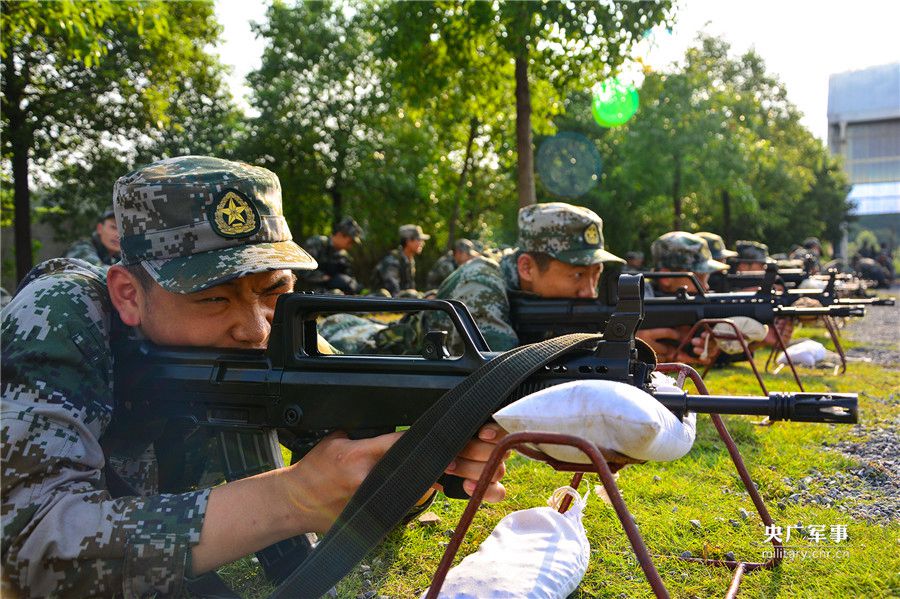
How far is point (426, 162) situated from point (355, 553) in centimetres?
2507

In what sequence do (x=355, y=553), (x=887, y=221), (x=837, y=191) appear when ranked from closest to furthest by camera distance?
(x=355, y=553) → (x=837, y=191) → (x=887, y=221)

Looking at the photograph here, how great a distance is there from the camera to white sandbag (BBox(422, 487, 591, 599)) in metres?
2.31

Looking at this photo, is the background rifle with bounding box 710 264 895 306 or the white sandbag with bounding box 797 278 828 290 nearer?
the background rifle with bounding box 710 264 895 306

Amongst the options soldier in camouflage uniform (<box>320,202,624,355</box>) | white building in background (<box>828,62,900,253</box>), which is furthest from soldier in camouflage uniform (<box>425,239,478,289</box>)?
white building in background (<box>828,62,900,253</box>)

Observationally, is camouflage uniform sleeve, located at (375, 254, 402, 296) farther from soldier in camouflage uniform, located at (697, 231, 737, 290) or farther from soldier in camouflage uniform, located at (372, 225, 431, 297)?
soldier in camouflage uniform, located at (697, 231, 737, 290)

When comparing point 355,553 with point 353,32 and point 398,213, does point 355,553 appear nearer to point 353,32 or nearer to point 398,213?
point 398,213

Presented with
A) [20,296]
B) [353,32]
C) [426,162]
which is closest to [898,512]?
[20,296]

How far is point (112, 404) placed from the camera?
2.01 m

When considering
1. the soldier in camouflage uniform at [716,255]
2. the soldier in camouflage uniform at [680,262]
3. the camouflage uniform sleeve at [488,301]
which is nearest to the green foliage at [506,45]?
the soldier in camouflage uniform at [680,262]

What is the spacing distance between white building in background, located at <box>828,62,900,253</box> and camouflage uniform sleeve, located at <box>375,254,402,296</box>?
5246 cm

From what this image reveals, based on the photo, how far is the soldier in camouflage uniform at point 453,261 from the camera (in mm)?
14199

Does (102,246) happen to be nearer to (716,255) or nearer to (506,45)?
(506,45)

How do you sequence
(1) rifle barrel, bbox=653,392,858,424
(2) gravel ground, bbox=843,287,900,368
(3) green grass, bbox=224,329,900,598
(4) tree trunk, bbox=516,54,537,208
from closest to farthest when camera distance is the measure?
(1) rifle barrel, bbox=653,392,858,424 < (3) green grass, bbox=224,329,900,598 < (4) tree trunk, bbox=516,54,537,208 < (2) gravel ground, bbox=843,287,900,368

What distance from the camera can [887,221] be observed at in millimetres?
63344
